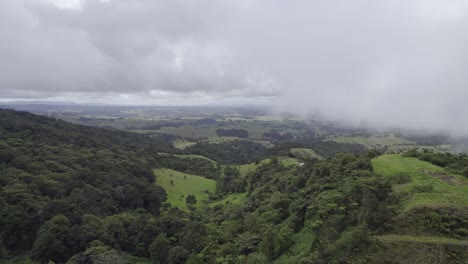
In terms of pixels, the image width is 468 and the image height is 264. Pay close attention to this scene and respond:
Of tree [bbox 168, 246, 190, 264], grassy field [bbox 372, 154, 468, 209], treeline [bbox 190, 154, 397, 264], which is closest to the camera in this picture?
treeline [bbox 190, 154, 397, 264]

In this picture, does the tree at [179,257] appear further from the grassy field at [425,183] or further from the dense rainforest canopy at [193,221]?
the grassy field at [425,183]

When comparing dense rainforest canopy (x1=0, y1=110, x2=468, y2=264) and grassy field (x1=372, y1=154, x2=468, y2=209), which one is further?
grassy field (x1=372, y1=154, x2=468, y2=209)

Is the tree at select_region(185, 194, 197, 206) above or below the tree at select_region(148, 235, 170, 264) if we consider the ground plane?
below

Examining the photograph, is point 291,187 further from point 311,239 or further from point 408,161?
point 311,239

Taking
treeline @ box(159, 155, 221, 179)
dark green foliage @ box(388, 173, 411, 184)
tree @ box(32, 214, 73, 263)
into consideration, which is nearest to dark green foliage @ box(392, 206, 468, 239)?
dark green foliage @ box(388, 173, 411, 184)

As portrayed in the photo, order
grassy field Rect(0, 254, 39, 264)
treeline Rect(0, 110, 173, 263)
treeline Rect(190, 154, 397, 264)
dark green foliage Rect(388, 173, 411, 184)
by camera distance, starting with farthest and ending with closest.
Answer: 1. treeline Rect(0, 110, 173, 263)
2. grassy field Rect(0, 254, 39, 264)
3. dark green foliage Rect(388, 173, 411, 184)
4. treeline Rect(190, 154, 397, 264)

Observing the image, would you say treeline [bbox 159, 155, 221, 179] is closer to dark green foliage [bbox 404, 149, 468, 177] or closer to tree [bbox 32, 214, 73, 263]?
tree [bbox 32, 214, 73, 263]

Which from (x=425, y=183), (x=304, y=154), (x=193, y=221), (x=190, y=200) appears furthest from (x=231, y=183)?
(x=425, y=183)
